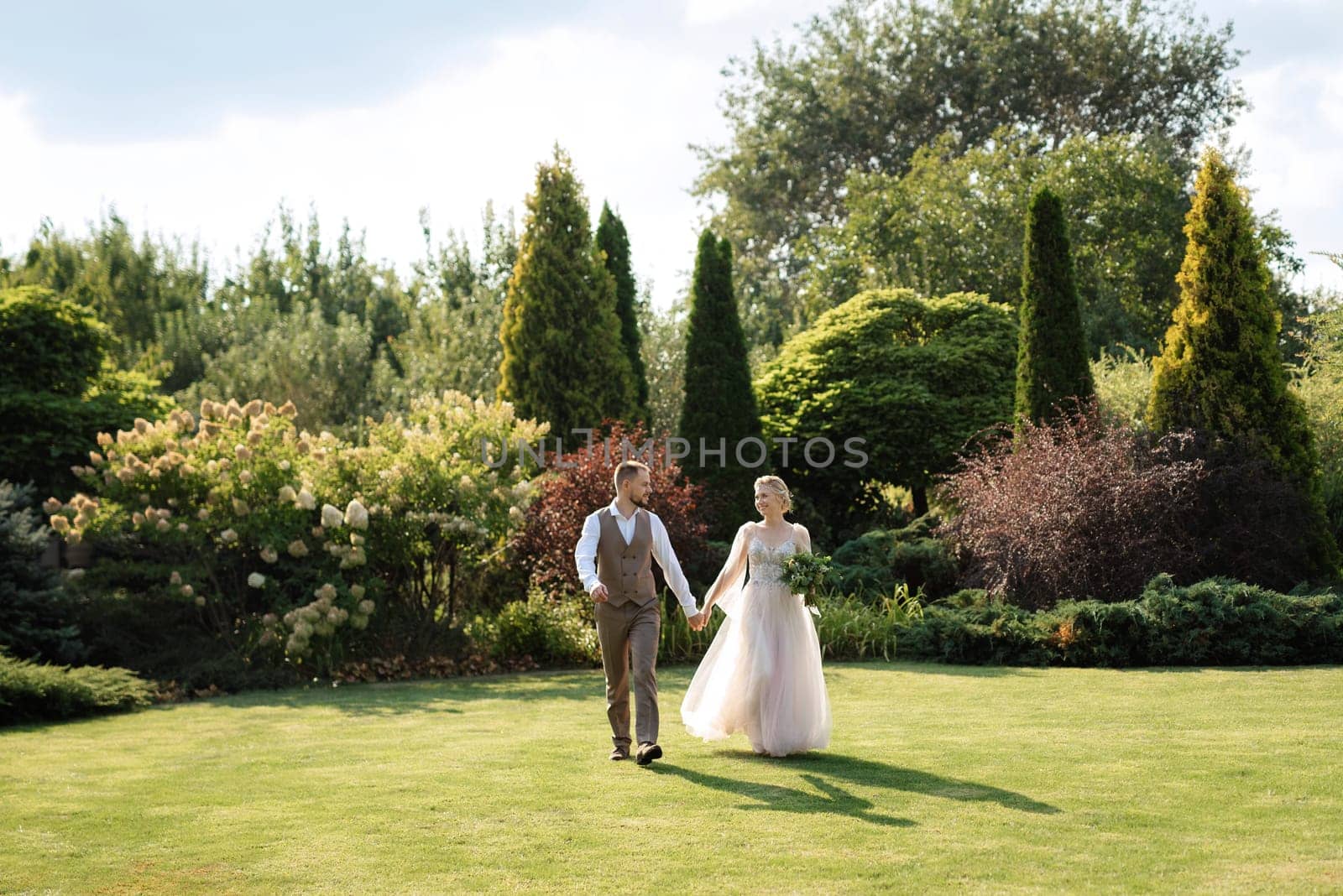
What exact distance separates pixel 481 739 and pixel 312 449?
226 inches

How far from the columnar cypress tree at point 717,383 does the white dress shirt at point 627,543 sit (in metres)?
9.44

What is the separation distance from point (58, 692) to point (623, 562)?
5.63 m

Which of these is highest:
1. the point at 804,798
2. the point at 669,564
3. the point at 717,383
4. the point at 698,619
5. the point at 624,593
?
the point at 717,383

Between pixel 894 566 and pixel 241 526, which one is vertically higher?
pixel 241 526

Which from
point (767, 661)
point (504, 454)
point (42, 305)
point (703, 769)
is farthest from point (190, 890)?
point (42, 305)

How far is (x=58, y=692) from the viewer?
10492 millimetres

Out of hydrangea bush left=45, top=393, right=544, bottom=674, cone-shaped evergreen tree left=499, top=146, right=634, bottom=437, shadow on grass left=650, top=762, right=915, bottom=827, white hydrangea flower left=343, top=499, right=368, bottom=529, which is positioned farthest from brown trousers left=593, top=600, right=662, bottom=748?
cone-shaped evergreen tree left=499, top=146, right=634, bottom=437

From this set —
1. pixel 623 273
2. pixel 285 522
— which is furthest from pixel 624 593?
pixel 623 273

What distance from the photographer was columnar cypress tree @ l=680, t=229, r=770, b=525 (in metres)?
17.7

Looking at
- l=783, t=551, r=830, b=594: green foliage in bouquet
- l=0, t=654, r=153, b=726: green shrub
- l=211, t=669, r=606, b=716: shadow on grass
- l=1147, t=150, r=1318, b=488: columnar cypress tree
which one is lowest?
l=211, t=669, r=606, b=716: shadow on grass

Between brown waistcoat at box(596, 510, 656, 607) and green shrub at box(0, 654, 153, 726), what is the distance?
5429mm

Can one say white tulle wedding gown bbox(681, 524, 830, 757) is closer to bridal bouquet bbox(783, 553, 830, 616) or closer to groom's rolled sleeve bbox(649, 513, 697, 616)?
bridal bouquet bbox(783, 553, 830, 616)

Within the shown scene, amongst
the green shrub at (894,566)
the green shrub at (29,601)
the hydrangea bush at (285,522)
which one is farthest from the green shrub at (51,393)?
the green shrub at (894,566)

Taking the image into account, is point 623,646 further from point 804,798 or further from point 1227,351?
point 1227,351
